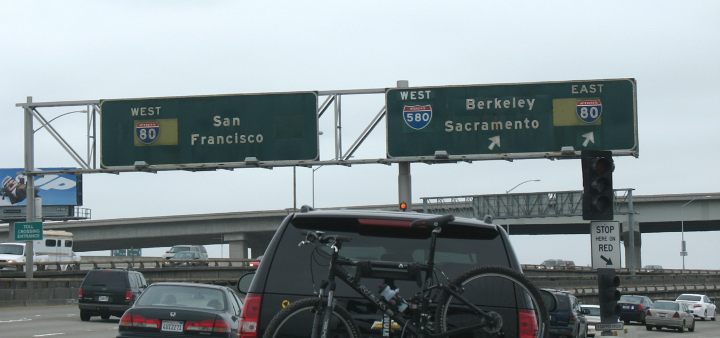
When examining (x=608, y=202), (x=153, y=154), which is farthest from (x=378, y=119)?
(x=608, y=202)

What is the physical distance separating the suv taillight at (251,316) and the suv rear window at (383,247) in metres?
0.14

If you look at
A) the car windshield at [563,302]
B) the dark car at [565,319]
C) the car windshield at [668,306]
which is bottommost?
the car windshield at [668,306]

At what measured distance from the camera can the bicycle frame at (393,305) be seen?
7.61 m

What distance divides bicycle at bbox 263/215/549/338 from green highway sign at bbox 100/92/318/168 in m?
32.4

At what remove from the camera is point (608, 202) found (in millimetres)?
19156

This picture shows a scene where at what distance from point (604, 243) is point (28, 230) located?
31.5 meters

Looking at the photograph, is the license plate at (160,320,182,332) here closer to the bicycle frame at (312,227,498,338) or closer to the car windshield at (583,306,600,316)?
the bicycle frame at (312,227,498,338)

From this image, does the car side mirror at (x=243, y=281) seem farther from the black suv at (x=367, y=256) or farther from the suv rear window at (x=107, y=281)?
the suv rear window at (x=107, y=281)

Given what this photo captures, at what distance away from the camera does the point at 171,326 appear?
59.5ft

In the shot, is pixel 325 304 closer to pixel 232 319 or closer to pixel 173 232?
pixel 232 319

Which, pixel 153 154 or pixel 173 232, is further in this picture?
pixel 173 232

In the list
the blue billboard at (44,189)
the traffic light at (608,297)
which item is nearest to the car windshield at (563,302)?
the traffic light at (608,297)

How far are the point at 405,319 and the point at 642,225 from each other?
99772mm

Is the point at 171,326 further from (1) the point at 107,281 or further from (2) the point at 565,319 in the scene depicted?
(1) the point at 107,281
